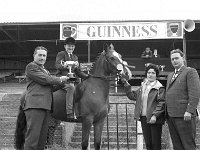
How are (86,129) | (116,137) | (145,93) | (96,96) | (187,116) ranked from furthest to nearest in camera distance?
(116,137) → (96,96) → (86,129) → (145,93) → (187,116)

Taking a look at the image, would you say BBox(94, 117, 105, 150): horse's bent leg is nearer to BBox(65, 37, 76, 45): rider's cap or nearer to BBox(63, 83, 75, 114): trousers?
BBox(63, 83, 75, 114): trousers

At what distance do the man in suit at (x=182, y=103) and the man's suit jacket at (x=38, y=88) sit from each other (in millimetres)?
1857

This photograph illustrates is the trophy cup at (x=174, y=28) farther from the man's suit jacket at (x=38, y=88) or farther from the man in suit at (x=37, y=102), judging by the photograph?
the man's suit jacket at (x=38, y=88)

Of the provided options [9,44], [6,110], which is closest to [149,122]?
[6,110]

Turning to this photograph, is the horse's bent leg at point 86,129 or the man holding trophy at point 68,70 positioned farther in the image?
the man holding trophy at point 68,70

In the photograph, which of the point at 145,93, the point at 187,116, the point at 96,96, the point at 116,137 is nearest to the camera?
the point at 187,116

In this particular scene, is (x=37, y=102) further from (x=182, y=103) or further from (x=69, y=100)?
(x=182, y=103)

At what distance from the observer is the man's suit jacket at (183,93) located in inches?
191

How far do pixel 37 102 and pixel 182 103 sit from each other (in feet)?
7.40

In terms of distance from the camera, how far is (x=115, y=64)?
240 inches

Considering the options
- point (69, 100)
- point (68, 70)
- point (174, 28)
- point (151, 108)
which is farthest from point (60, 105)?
point (174, 28)

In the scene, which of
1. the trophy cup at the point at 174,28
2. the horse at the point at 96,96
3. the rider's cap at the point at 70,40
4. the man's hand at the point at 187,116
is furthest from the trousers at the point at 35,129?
the trophy cup at the point at 174,28

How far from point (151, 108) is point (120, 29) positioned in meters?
7.69

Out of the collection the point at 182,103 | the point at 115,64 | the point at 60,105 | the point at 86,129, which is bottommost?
the point at 86,129
